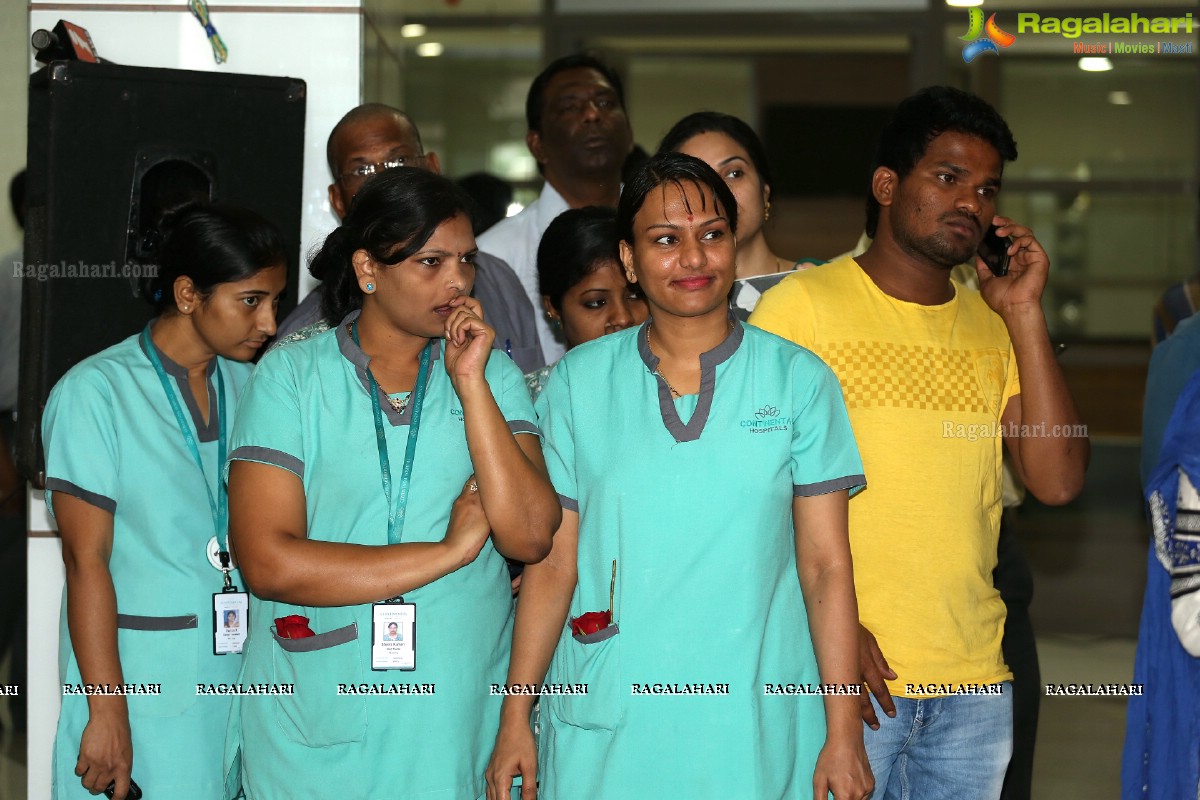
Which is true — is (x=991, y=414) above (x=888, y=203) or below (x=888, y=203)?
below

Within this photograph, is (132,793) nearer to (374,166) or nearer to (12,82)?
(374,166)

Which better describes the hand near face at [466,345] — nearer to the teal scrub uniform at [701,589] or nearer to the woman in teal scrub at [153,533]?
the teal scrub uniform at [701,589]

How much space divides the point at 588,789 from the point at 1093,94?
720 cm

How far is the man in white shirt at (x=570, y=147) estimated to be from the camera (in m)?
3.82

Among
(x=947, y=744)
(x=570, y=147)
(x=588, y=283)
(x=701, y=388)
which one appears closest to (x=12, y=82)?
(x=570, y=147)

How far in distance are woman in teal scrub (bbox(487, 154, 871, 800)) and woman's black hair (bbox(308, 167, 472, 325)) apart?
0.38m

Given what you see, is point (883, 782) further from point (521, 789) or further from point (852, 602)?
point (521, 789)

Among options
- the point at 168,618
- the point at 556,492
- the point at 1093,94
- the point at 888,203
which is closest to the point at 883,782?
the point at 556,492

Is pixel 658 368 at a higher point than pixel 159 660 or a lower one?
higher

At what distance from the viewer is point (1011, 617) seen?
3.29 m

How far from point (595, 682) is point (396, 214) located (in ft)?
2.93

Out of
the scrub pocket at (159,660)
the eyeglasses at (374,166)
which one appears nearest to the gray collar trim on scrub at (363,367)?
the scrub pocket at (159,660)

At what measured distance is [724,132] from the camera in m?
3.07

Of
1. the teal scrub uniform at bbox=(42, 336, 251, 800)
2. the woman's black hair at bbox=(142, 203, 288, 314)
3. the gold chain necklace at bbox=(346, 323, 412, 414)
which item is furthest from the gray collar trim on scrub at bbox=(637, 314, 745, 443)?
the teal scrub uniform at bbox=(42, 336, 251, 800)
